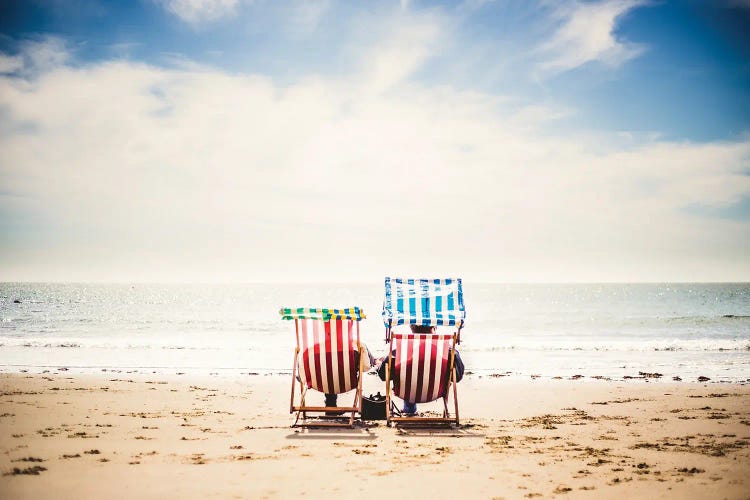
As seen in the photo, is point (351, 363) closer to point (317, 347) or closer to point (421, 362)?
point (317, 347)

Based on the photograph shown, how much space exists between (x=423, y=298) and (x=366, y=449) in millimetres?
2567

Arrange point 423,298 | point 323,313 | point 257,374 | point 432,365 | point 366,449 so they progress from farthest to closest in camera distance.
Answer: point 257,374 → point 423,298 → point 432,365 → point 323,313 → point 366,449

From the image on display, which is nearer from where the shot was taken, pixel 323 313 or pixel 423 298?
pixel 323 313

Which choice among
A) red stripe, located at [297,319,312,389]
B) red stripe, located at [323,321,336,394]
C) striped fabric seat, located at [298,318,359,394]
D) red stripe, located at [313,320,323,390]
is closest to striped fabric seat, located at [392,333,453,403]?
striped fabric seat, located at [298,318,359,394]

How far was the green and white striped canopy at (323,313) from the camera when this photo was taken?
249 inches

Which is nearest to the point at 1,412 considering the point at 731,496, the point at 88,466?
the point at 88,466

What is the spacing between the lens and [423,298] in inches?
294

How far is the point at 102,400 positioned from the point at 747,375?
13.6 m

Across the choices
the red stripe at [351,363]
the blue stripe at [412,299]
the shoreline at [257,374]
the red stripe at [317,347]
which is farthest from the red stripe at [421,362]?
the shoreline at [257,374]

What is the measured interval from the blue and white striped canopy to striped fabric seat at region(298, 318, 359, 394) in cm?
69

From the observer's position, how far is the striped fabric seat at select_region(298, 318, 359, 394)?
6.63 metres

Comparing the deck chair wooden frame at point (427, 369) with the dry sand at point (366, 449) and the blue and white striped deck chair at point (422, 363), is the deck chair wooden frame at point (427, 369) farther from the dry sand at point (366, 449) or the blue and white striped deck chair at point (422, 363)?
the dry sand at point (366, 449)

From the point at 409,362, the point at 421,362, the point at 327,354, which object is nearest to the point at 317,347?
the point at 327,354

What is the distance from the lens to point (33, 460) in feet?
15.8
